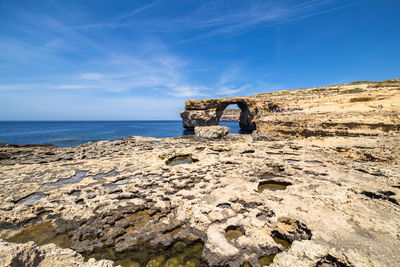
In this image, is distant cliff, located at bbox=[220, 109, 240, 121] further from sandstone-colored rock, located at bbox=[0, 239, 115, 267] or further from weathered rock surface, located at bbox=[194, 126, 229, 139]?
sandstone-colored rock, located at bbox=[0, 239, 115, 267]

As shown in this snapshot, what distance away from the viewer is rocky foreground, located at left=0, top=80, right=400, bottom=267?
3.57 meters

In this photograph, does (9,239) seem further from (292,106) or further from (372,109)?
(292,106)

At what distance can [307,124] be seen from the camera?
14383 millimetres

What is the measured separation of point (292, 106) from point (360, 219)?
1761cm

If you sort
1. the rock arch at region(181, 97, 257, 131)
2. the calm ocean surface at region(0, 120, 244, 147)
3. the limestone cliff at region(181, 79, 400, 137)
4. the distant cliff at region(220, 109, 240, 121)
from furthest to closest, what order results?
1. the distant cliff at region(220, 109, 240, 121)
2. the rock arch at region(181, 97, 257, 131)
3. the calm ocean surface at region(0, 120, 244, 147)
4. the limestone cliff at region(181, 79, 400, 137)

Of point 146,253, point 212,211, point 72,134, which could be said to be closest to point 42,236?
point 146,253

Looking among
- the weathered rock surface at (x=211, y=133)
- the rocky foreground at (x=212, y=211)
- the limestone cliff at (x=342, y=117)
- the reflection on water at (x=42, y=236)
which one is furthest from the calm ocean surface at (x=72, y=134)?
the reflection on water at (x=42, y=236)

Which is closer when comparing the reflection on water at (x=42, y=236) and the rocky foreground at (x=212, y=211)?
the rocky foreground at (x=212, y=211)

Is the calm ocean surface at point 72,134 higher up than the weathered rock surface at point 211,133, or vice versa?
the weathered rock surface at point 211,133

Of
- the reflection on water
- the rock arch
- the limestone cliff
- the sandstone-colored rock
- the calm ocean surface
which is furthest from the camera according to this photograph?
the rock arch

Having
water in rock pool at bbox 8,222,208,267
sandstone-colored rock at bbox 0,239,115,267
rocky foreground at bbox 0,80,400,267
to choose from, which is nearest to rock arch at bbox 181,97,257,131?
rocky foreground at bbox 0,80,400,267

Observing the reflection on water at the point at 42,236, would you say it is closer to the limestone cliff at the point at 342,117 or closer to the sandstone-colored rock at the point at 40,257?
the sandstone-colored rock at the point at 40,257

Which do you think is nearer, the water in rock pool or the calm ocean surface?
the water in rock pool

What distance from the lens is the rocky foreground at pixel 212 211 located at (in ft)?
11.7
